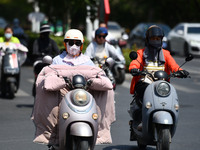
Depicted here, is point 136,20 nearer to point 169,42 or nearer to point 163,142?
point 169,42

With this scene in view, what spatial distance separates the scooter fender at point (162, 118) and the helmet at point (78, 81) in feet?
3.38

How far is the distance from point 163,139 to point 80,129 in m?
1.21

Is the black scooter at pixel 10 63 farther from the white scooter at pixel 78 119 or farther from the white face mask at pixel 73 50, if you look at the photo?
the white scooter at pixel 78 119

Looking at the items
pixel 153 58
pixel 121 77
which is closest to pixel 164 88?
pixel 153 58

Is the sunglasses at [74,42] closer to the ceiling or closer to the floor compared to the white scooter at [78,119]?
closer to the ceiling

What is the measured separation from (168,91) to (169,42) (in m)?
26.9

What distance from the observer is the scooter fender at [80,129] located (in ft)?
21.3

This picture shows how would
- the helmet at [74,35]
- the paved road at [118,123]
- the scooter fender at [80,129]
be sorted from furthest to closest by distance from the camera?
the paved road at [118,123], the helmet at [74,35], the scooter fender at [80,129]

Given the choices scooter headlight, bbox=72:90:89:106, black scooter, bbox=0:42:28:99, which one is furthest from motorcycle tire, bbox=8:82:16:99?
scooter headlight, bbox=72:90:89:106

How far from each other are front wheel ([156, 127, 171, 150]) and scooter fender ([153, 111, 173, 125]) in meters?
0.09

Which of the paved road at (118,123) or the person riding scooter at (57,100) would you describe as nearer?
the person riding scooter at (57,100)

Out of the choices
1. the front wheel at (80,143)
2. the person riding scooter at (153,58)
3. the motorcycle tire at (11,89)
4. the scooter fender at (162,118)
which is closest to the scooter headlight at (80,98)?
the front wheel at (80,143)

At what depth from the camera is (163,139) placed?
734 cm

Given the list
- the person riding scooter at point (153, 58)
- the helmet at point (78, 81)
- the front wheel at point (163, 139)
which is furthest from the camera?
the person riding scooter at point (153, 58)
